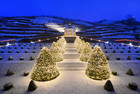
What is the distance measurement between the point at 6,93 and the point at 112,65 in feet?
28.8

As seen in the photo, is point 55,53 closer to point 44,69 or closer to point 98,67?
point 44,69

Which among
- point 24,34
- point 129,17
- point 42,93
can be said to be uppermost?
point 129,17

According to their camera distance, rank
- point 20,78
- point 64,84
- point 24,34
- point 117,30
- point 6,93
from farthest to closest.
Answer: point 117,30, point 24,34, point 20,78, point 64,84, point 6,93

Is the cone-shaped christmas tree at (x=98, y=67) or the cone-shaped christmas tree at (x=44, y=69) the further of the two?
the cone-shaped christmas tree at (x=98, y=67)

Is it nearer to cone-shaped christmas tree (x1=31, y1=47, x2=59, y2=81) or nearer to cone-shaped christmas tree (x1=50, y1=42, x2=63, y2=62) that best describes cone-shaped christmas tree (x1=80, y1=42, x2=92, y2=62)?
cone-shaped christmas tree (x1=50, y1=42, x2=63, y2=62)

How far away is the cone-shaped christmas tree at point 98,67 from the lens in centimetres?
630

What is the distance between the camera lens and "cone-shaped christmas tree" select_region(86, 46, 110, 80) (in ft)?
20.7

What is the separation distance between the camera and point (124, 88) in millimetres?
5406

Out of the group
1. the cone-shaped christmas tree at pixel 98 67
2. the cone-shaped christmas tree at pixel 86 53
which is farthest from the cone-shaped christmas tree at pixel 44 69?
the cone-shaped christmas tree at pixel 86 53

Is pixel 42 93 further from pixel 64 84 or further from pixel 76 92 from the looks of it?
pixel 76 92

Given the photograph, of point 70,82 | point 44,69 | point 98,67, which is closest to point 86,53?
point 98,67

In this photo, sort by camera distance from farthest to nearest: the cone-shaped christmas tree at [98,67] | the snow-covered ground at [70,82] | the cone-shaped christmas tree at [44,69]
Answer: the cone-shaped christmas tree at [98,67], the cone-shaped christmas tree at [44,69], the snow-covered ground at [70,82]

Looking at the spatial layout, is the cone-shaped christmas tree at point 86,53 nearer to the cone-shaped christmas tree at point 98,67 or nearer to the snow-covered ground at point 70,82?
the snow-covered ground at point 70,82

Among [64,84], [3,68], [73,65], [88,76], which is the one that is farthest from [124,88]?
[3,68]
